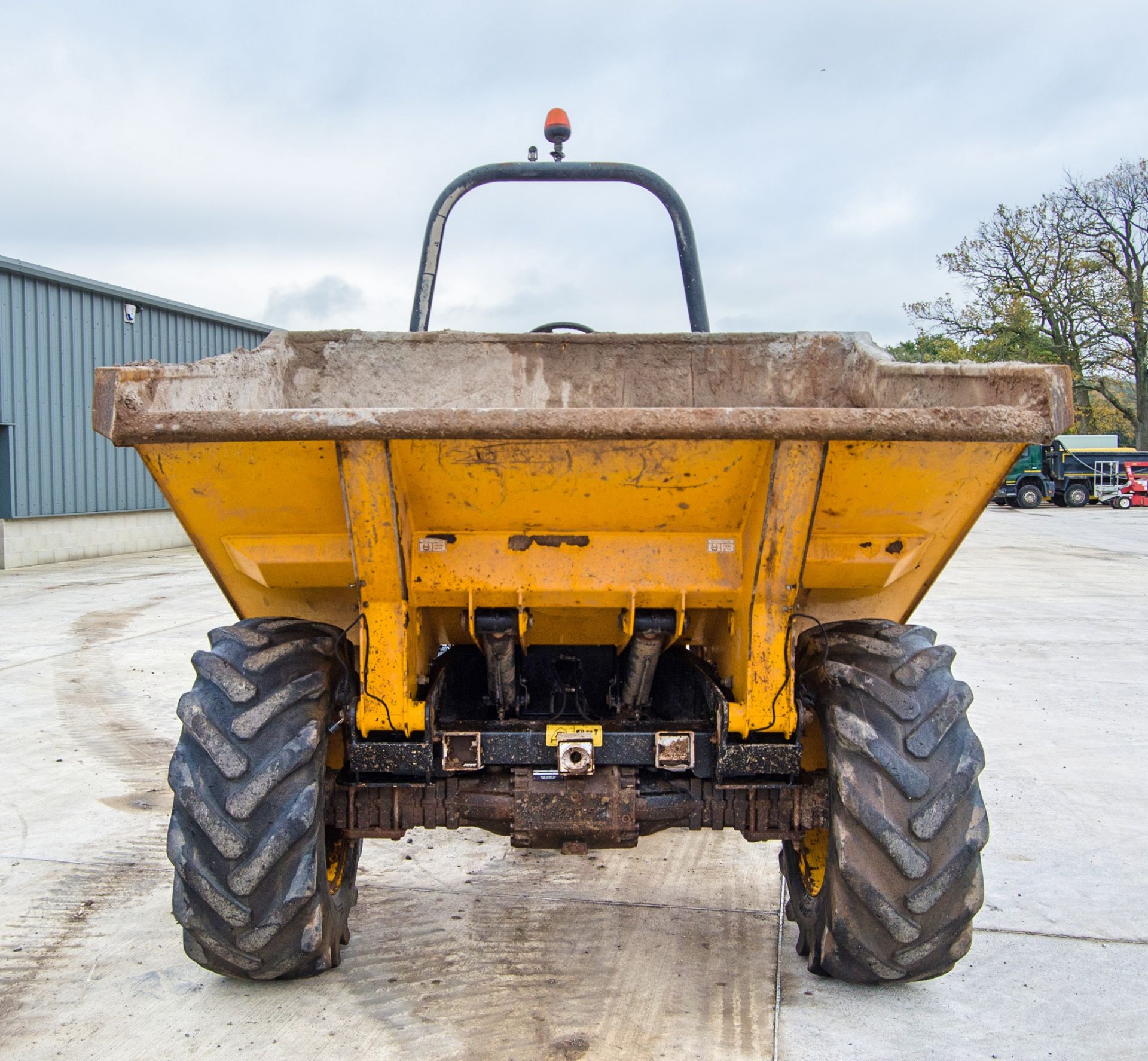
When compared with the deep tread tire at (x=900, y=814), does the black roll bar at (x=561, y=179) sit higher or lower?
higher

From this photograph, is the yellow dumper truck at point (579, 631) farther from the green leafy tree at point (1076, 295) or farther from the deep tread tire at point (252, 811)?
the green leafy tree at point (1076, 295)

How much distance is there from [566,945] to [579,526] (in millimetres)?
1391

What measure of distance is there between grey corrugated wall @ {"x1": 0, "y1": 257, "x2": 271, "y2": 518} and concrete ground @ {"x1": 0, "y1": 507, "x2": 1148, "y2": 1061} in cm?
1043

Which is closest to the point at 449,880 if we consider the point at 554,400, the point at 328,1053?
the point at 328,1053

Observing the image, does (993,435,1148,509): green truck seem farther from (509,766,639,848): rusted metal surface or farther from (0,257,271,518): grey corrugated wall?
(509,766,639,848): rusted metal surface

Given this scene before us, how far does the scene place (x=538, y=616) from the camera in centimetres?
305

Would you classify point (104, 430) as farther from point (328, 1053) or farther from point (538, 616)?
point (328, 1053)

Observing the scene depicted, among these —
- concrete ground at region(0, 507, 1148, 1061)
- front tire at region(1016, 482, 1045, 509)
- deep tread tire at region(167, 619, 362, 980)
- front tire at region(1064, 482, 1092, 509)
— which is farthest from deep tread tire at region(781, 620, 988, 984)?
front tire at region(1064, 482, 1092, 509)

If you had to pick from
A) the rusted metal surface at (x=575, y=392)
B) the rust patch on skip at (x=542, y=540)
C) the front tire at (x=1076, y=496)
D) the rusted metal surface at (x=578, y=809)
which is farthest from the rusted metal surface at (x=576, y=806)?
the front tire at (x=1076, y=496)

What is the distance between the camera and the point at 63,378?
630 inches

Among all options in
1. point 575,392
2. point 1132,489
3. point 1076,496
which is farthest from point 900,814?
point 1132,489

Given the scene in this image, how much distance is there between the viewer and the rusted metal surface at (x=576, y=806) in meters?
2.76

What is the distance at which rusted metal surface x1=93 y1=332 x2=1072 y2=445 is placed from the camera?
89.2 inches

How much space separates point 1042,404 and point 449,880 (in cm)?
259
